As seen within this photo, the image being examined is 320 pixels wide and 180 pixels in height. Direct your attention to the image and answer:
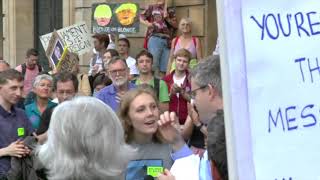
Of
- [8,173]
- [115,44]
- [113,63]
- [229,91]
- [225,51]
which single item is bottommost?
[8,173]

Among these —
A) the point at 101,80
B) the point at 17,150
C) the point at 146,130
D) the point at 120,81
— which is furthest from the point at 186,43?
the point at 146,130

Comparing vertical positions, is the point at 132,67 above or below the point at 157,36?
below

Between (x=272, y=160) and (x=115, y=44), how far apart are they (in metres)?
8.30

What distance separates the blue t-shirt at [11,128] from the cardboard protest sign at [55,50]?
12.9 feet

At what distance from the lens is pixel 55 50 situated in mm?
9148

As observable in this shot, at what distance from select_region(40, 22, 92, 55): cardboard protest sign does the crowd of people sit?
326cm

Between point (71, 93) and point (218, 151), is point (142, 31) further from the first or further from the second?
point (218, 151)

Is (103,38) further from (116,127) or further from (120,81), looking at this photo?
(116,127)

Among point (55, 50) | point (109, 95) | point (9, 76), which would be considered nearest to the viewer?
point (9, 76)

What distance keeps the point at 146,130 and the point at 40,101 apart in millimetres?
2550

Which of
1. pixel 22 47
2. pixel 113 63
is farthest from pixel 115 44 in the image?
pixel 22 47

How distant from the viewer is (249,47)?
5.93ft

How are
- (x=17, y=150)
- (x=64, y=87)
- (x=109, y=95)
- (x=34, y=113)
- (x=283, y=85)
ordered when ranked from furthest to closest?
(x=109, y=95) < (x=34, y=113) < (x=64, y=87) < (x=17, y=150) < (x=283, y=85)

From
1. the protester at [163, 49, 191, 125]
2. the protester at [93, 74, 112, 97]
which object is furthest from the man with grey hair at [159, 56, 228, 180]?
the protester at [93, 74, 112, 97]
